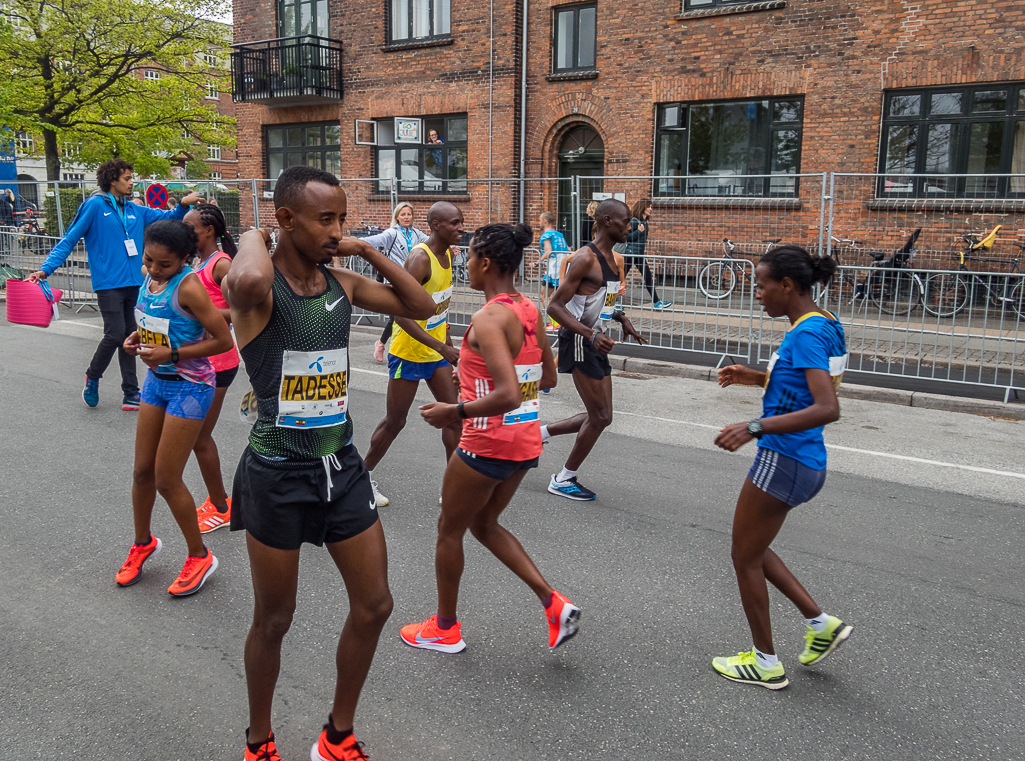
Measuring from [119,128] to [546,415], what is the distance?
83.4 ft

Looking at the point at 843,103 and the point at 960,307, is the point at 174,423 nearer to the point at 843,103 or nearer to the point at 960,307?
the point at 960,307

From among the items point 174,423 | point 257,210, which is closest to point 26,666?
point 174,423

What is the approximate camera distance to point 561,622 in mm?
3686

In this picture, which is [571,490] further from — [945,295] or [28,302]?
[945,295]

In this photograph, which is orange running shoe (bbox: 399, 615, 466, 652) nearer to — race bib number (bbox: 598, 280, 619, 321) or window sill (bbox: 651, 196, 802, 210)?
race bib number (bbox: 598, 280, 619, 321)

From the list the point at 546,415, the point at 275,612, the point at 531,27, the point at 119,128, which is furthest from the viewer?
the point at 119,128

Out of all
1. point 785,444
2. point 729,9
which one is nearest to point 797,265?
point 785,444

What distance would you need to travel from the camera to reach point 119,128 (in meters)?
28.5

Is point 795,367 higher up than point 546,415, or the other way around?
point 795,367

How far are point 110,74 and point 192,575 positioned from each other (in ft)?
90.2

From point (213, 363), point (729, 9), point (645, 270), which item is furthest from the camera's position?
point (729, 9)

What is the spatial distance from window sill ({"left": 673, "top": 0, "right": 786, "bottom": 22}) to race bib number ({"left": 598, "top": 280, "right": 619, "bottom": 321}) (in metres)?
12.1

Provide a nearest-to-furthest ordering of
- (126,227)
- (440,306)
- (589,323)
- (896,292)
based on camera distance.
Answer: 1. (440,306)
2. (589,323)
3. (126,227)
4. (896,292)

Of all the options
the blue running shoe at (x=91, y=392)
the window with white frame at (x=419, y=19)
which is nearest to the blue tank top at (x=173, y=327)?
the blue running shoe at (x=91, y=392)
